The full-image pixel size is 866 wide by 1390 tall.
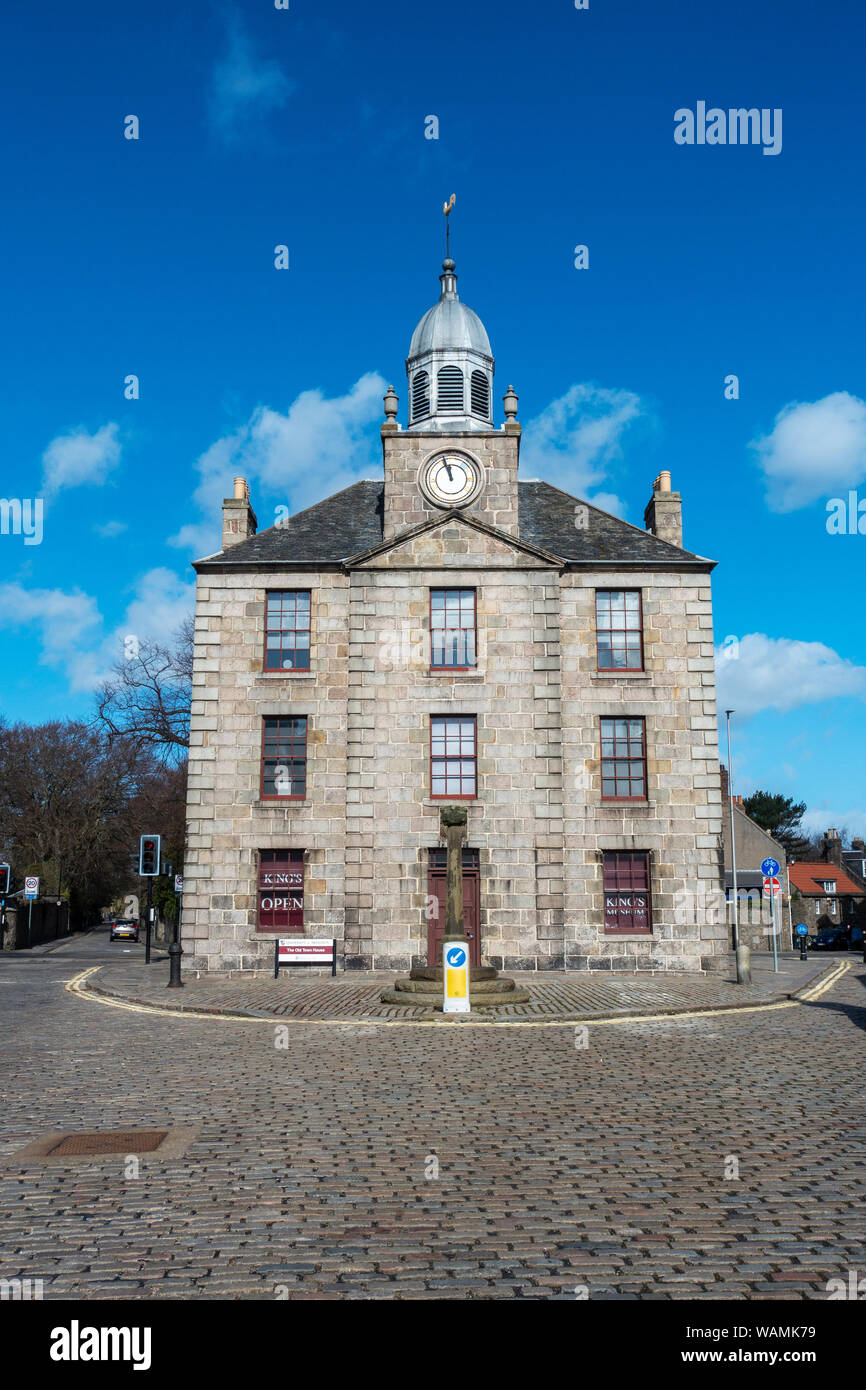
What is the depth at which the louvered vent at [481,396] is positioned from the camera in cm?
2973

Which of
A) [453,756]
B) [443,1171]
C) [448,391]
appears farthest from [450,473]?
[443,1171]

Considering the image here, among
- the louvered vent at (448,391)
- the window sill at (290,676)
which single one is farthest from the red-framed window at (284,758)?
the louvered vent at (448,391)

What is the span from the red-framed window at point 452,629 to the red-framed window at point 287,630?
3.36 m

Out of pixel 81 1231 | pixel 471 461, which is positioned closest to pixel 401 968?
pixel 471 461

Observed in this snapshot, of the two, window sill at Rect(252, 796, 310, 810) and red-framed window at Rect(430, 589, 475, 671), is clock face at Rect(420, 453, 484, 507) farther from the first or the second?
window sill at Rect(252, 796, 310, 810)

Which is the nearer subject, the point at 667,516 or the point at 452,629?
the point at 452,629

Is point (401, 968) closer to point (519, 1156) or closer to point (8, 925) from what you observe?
point (519, 1156)

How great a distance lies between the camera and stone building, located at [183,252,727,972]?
25000mm

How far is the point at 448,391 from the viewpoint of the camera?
29406 mm

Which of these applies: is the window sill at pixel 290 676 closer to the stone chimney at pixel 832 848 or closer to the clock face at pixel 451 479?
the clock face at pixel 451 479

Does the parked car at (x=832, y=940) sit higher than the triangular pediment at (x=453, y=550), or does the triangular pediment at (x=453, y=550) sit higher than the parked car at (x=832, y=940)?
the triangular pediment at (x=453, y=550)

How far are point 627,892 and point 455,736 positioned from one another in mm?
5826

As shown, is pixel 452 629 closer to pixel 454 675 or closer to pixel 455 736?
pixel 454 675
